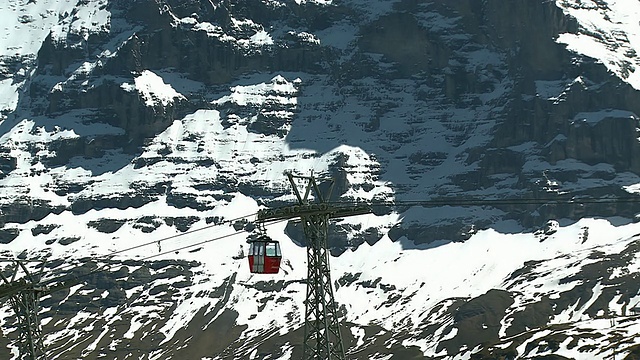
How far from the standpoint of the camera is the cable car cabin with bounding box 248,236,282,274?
72125 millimetres

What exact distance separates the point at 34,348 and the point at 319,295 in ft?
89.1

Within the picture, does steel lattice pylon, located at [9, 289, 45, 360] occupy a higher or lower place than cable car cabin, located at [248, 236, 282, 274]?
lower

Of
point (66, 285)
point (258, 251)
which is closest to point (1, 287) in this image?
point (66, 285)

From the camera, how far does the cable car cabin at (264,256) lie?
237 ft

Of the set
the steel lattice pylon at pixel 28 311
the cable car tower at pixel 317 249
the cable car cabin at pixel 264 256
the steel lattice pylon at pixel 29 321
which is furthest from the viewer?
the steel lattice pylon at pixel 29 321

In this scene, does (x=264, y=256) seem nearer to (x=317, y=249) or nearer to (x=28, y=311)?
(x=317, y=249)

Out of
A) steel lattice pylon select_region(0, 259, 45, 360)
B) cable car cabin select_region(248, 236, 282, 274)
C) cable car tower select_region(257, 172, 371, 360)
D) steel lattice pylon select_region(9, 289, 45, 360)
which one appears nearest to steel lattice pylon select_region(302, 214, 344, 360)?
cable car tower select_region(257, 172, 371, 360)

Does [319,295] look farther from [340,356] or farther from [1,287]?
[1,287]

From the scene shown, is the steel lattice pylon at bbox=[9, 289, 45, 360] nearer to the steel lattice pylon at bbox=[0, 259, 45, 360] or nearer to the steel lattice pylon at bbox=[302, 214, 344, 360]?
the steel lattice pylon at bbox=[0, 259, 45, 360]

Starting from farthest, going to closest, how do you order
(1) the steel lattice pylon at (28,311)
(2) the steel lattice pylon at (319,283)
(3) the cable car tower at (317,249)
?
1. (1) the steel lattice pylon at (28,311)
2. (3) the cable car tower at (317,249)
3. (2) the steel lattice pylon at (319,283)

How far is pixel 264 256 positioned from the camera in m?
72.1

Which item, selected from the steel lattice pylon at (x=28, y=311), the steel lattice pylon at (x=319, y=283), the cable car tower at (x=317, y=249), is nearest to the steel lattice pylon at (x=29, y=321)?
the steel lattice pylon at (x=28, y=311)

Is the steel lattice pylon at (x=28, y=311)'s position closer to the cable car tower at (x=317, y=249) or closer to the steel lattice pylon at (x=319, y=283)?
the cable car tower at (x=317, y=249)

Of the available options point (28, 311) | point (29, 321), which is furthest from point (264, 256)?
point (29, 321)
